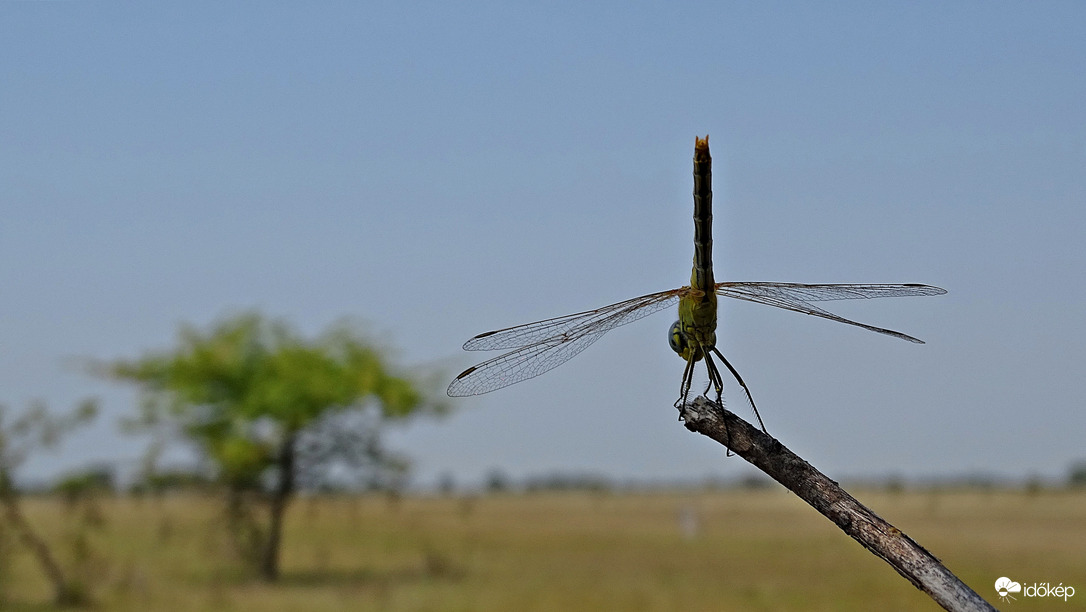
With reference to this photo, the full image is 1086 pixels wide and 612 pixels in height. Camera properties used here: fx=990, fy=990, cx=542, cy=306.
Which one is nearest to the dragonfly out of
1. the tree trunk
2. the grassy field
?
the grassy field

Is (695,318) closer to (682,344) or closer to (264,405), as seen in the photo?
(682,344)

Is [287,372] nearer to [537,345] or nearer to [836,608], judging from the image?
[836,608]

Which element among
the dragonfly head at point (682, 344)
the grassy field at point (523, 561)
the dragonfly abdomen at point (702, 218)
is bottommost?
the grassy field at point (523, 561)

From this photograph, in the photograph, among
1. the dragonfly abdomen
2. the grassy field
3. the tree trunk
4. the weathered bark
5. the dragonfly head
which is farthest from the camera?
the tree trunk

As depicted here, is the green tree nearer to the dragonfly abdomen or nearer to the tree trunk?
the tree trunk

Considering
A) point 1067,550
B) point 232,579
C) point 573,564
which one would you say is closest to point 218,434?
point 232,579

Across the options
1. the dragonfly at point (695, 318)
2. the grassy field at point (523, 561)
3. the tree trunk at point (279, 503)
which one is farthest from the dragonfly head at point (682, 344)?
the tree trunk at point (279, 503)

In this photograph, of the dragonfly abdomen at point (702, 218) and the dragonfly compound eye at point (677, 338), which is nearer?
the dragonfly abdomen at point (702, 218)

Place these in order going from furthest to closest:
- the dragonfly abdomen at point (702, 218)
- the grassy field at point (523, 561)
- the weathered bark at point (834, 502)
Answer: the grassy field at point (523, 561) → the dragonfly abdomen at point (702, 218) → the weathered bark at point (834, 502)

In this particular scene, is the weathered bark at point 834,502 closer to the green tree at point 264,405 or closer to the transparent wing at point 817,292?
the transparent wing at point 817,292
